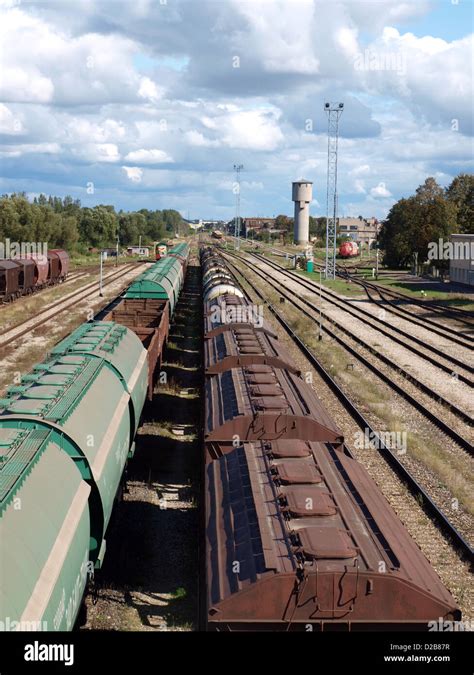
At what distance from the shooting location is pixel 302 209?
474 feet

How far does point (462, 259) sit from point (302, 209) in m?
90.2

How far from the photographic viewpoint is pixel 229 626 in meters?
7.13

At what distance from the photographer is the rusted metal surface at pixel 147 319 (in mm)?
21089

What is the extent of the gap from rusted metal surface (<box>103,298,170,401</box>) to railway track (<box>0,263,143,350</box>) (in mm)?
7078

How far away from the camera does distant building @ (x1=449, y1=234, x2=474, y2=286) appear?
5475 centimetres

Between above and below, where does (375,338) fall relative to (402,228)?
below

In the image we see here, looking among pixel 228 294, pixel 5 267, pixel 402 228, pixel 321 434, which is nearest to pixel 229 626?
pixel 321 434

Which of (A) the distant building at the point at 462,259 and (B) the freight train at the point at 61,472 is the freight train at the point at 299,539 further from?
(A) the distant building at the point at 462,259

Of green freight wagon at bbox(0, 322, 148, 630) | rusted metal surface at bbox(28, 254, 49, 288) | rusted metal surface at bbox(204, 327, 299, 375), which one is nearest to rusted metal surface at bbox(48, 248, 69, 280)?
rusted metal surface at bbox(28, 254, 49, 288)

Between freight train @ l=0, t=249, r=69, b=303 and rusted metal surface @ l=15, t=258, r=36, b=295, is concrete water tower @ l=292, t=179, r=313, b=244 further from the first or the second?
rusted metal surface @ l=15, t=258, r=36, b=295

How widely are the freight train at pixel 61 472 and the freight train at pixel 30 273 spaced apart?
2892 centimetres

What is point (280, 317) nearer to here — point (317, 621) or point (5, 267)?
point (5, 267)

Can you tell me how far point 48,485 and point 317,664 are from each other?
3567 millimetres

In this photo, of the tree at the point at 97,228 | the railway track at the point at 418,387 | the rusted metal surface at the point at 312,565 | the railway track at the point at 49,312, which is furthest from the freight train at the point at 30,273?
the tree at the point at 97,228
